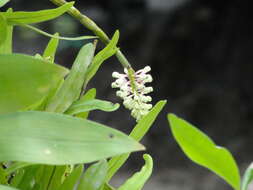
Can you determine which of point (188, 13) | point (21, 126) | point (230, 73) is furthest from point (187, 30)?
point (21, 126)

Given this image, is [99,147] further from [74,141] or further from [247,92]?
[247,92]

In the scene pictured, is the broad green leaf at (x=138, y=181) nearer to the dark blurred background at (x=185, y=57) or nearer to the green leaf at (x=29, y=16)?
the green leaf at (x=29, y=16)

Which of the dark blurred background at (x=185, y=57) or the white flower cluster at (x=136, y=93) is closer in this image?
the white flower cluster at (x=136, y=93)

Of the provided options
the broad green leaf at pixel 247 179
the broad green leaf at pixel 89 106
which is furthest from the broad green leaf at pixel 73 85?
the broad green leaf at pixel 247 179

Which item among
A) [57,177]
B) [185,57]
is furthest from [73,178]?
[185,57]

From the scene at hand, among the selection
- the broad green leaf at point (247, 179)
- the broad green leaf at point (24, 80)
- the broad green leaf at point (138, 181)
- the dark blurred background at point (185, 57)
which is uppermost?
the broad green leaf at point (24, 80)

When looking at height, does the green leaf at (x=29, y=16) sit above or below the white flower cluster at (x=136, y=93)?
above
